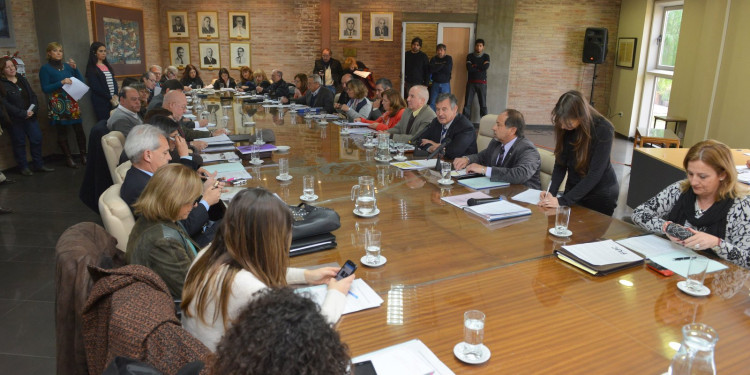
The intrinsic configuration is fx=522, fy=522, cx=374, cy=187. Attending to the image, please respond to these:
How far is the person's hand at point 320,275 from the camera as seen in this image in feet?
6.47

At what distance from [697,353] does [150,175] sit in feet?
8.66

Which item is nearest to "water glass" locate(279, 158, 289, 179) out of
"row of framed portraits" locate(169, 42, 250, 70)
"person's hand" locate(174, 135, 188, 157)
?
A: "person's hand" locate(174, 135, 188, 157)

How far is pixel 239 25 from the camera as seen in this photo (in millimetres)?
13172

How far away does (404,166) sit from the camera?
4.00 meters

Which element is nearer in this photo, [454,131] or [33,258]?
[33,258]

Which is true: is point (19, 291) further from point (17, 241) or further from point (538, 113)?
point (538, 113)

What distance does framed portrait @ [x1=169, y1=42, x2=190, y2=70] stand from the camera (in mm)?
13250

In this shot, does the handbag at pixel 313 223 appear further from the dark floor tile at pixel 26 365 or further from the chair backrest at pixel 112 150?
the chair backrest at pixel 112 150

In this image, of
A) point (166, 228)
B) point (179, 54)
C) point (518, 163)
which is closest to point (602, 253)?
point (518, 163)

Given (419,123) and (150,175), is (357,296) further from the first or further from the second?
(419,123)

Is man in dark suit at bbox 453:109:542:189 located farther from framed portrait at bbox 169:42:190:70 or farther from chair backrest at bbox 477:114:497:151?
framed portrait at bbox 169:42:190:70

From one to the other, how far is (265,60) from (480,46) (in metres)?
5.47

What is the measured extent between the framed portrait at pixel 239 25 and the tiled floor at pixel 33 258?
262 inches

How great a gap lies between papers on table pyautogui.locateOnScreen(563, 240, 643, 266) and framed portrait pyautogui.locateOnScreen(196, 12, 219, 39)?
41.5ft
